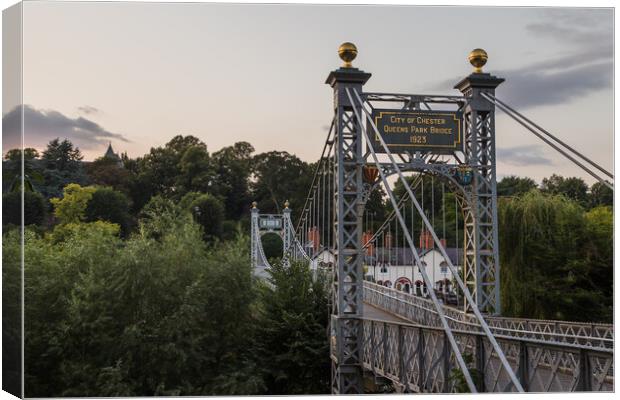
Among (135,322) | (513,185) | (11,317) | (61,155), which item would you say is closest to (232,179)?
(61,155)

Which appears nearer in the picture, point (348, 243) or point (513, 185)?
point (348, 243)

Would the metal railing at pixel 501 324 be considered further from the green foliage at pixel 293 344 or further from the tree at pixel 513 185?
the tree at pixel 513 185

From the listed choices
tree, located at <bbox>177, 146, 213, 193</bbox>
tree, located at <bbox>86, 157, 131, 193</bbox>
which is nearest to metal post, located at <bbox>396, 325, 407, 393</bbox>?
tree, located at <bbox>86, 157, 131, 193</bbox>

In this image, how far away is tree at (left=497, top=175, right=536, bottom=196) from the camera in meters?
27.7

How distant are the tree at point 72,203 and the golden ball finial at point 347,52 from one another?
16.7 m

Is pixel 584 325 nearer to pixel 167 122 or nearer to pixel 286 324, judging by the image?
pixel 286 324

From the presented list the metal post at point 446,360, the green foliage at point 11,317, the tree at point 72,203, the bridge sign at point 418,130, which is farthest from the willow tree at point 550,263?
the tree at point 72,203

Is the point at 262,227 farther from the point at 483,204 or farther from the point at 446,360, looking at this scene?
the point at 446,360

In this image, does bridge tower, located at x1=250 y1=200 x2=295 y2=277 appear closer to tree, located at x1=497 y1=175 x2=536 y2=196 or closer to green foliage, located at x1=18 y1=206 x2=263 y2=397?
tree, located at x1=497 y1=175 x2=536 y2=196

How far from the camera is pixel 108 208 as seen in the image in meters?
33.6

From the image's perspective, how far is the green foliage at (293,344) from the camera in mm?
13773

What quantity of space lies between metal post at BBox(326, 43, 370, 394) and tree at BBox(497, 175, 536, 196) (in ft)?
52.4

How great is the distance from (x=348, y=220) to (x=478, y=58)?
3.88 metres

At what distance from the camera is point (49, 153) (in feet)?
76.6
